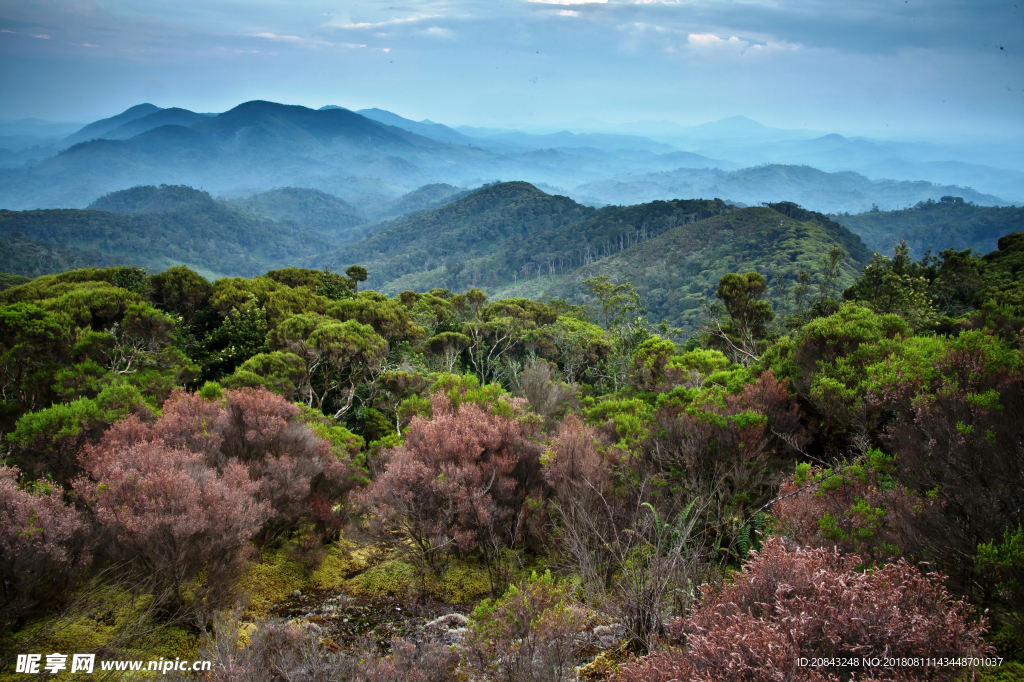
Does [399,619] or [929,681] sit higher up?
[929,681]

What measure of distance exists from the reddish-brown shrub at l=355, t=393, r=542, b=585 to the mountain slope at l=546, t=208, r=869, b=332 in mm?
93757

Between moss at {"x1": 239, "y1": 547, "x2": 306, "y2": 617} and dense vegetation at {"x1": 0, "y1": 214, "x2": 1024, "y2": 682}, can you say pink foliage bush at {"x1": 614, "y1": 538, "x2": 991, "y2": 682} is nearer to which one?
dense vegetation at {"x1": 0, "y1": 214, "x2": 1024, "y2": 682}

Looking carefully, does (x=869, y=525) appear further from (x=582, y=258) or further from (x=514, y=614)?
(x=582, y=258)

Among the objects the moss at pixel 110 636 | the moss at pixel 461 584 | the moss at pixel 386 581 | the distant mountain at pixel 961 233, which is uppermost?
the distant mountain at pixel 961 233

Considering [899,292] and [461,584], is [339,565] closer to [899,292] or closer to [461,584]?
[461,584]

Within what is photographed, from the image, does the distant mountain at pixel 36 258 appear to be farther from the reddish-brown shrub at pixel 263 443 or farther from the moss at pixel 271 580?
the moss at pixel 271 580

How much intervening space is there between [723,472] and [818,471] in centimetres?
164

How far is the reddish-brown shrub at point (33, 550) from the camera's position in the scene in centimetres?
575

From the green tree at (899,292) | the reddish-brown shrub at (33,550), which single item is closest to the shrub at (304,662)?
the reddish-brown shrub at (33,550)

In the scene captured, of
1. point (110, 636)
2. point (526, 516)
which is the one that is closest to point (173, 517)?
point (110, 636)

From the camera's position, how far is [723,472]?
27.1 ft

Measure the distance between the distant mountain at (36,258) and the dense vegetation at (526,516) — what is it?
155 meters

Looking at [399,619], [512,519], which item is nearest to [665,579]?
[512,519]

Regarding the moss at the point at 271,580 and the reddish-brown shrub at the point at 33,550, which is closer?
the reddish-brown shrub at the point at 33,550
